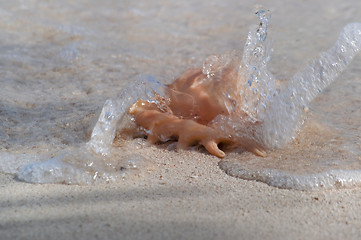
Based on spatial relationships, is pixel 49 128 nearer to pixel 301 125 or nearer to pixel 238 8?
pixel 301 125

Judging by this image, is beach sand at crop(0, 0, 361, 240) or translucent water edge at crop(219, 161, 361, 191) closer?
beach sand at crop(0, 0, 361, 240)

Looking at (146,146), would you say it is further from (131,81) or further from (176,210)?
(131,81)

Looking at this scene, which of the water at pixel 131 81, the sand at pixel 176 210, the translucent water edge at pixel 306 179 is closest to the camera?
the sand at pixel 176 210

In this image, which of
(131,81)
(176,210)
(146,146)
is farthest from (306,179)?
(131,81)

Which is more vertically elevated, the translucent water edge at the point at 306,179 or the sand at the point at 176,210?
the translucent water edge at the point at 306,179

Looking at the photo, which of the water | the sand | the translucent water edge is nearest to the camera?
Answer: the sand

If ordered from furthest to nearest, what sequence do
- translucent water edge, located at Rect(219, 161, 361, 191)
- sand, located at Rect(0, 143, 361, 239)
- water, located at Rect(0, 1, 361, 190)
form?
water, located at Rect(0, 1, 361, 190) < translucent water edge, located at Rect(219, 161, 361, 191) < sand, located at Rect(0, 143, 361, 239)
